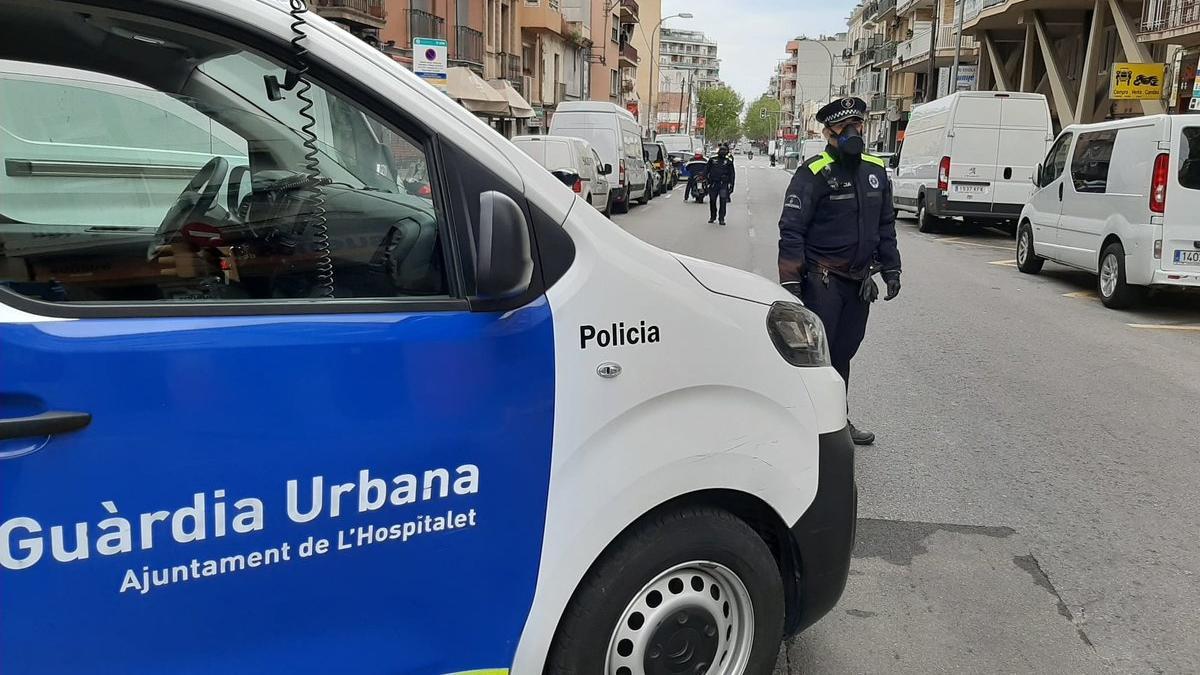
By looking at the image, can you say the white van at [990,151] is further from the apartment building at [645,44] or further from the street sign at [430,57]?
the apartment building at [645,44]

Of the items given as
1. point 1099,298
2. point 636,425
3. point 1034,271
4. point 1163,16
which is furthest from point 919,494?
point 1163,16

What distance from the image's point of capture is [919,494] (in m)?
4.84

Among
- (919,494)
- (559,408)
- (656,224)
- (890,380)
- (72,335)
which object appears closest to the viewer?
(72,335)

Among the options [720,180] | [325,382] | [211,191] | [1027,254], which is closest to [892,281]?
[211,191]

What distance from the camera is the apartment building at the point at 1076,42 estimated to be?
2353 cm

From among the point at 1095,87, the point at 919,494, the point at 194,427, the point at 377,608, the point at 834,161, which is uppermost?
the point at 1095,87

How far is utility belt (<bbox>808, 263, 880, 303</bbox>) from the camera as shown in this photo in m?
5.23

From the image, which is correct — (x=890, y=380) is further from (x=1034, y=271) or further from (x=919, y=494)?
(x=1034, y=271)

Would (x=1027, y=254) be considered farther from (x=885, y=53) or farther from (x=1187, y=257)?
(x=885, y=53)

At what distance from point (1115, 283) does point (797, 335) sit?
9092 mm

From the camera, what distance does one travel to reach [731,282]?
2.67 m

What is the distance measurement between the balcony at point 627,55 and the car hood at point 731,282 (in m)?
68.8

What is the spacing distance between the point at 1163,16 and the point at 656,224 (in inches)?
528

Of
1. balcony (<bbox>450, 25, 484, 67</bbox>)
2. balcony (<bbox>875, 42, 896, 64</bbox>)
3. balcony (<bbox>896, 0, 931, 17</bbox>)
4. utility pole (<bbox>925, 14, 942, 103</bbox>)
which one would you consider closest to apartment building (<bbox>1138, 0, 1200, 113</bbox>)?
utility pole (<bbox>925, 14, 942, 103</bbox>)
